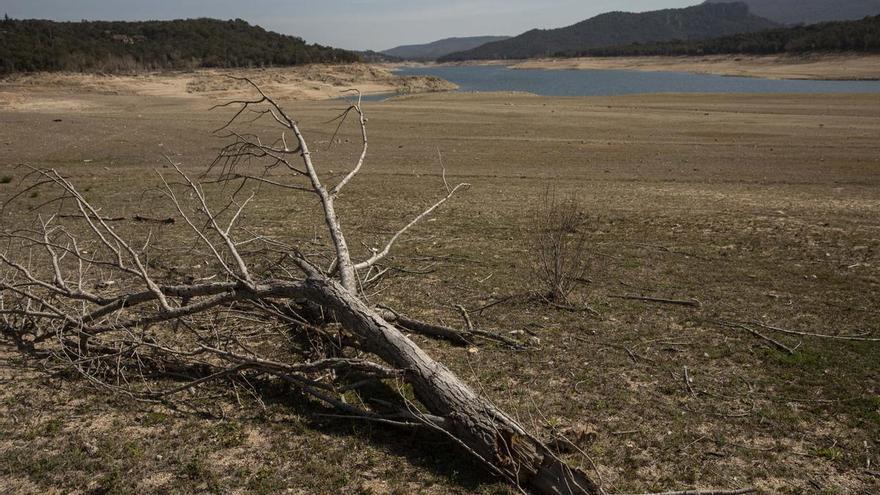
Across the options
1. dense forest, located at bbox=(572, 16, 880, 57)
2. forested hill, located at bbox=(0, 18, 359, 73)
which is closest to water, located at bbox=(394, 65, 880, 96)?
dense forest, located at bbox=(572, 16, 880, 57)

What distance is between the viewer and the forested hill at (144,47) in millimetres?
54312

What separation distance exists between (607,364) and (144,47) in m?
83.8

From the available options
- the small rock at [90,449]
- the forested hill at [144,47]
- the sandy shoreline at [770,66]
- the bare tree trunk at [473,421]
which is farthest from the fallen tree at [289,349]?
the sandy shoreline at [770,66]

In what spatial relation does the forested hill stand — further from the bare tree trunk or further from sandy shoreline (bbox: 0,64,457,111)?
the bare tree trunk

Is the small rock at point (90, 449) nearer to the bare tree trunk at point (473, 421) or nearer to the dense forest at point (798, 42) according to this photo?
the bare tree trunk at point (473, 421)

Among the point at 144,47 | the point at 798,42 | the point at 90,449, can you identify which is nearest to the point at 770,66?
the point at 798,42

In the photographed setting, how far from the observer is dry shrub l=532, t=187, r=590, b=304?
Result: 5.85 metres

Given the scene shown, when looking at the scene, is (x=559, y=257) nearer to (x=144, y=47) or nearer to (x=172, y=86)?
(x=172, y=86)

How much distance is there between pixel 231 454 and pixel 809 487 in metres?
3.19

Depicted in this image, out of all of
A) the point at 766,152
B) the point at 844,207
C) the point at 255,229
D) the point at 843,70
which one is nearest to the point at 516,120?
the point at 766,152

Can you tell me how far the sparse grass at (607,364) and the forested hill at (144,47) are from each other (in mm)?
50695

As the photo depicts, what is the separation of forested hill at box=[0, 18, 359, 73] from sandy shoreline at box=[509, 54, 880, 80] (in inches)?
1921

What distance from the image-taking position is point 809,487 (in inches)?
128

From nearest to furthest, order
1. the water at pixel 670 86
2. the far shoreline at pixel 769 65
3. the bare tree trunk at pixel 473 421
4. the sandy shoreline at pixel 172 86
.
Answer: the bare tree trunk at pixel 473 421 → the sandy shoreline at pixel 172 86 → the water at pixel 670 86 → the far shoreline at pixel 769 65
